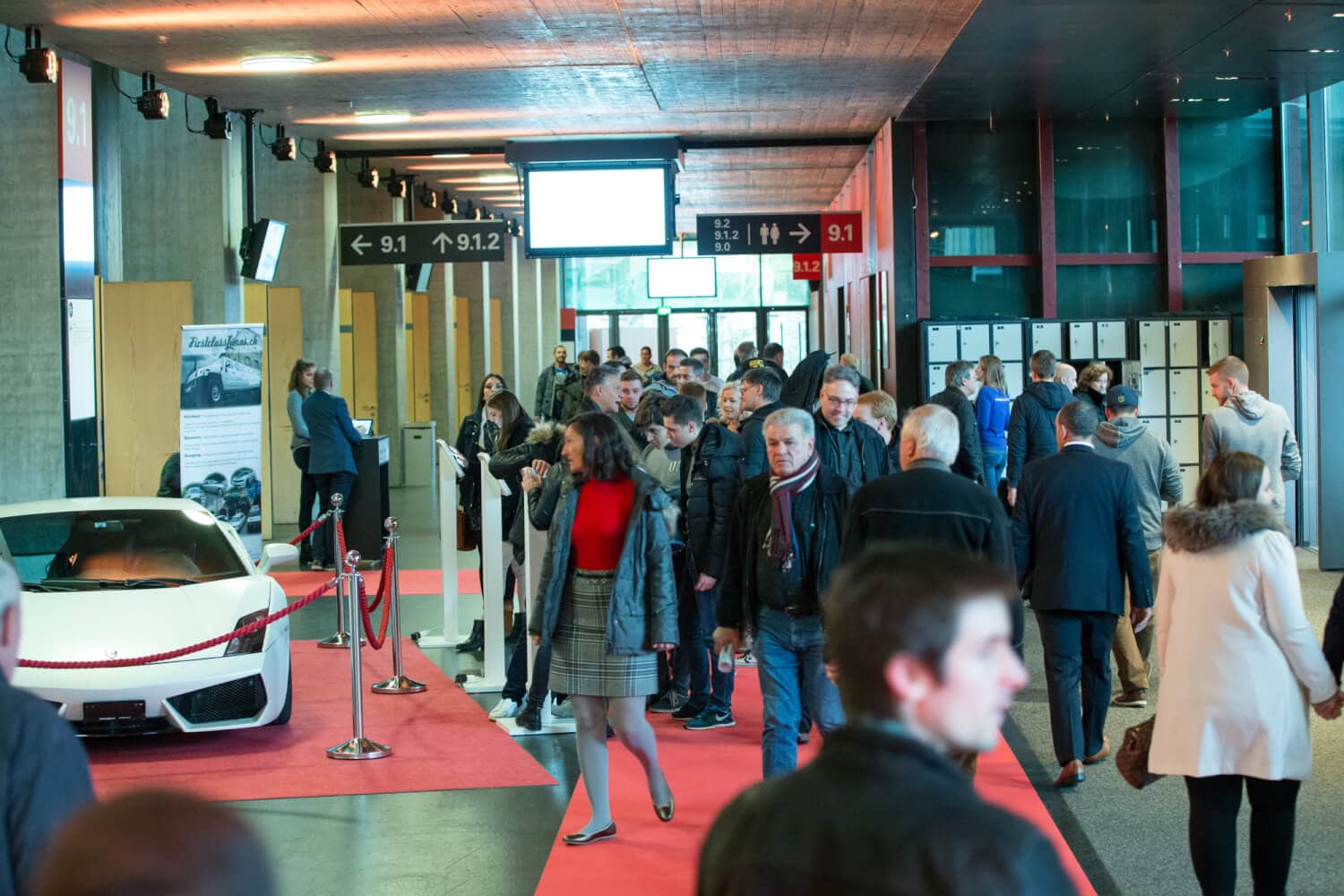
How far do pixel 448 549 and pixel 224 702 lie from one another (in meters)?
2.90

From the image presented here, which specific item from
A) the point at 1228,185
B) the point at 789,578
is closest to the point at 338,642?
the point at 789,578

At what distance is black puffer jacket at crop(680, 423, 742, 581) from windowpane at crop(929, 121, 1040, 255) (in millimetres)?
9061

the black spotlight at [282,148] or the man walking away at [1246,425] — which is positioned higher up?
the black spotlight at [282,148]

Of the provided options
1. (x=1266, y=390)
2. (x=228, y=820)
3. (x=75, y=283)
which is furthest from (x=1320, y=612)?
(x=228, y=820)

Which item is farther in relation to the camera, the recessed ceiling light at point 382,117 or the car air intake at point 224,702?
the recessed ceiling light at point 382,117

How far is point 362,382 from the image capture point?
22000 millimetres

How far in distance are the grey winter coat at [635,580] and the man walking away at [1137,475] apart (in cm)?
319

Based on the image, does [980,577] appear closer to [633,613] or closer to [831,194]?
[633,613]

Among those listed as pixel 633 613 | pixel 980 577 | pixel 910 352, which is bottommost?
pixel 633 613

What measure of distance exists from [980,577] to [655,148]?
49.2ft

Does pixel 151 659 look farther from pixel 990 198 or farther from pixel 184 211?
pixel 990 198

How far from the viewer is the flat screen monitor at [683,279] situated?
3531cm

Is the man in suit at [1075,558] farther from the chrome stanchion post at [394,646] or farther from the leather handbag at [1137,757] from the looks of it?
the chrome stanchion post at [394,646]

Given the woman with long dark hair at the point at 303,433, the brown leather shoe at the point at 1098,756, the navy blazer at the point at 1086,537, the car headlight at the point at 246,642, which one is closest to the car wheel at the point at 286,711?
the car headlight at the point at 246,642
